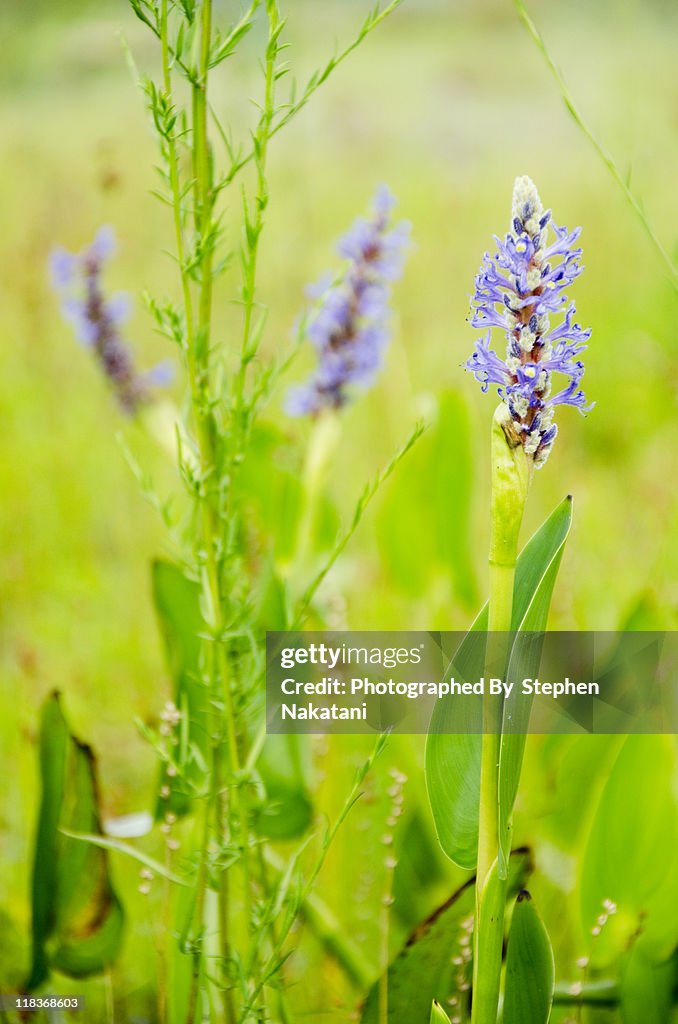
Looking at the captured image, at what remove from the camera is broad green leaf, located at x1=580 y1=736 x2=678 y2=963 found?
0.49 m

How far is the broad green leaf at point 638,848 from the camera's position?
489 millimetres

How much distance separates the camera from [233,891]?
62 cm

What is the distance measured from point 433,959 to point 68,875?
0.21 meters

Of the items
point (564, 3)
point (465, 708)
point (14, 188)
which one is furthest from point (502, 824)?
point (564, 3)

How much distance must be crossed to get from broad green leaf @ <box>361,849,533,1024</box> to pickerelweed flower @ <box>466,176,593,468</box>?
21 cm

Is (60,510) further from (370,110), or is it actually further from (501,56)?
(501,56)

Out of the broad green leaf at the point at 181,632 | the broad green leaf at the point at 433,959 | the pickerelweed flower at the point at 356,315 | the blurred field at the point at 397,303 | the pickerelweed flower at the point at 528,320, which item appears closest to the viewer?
the pickerelweed flower at the point at 528,320

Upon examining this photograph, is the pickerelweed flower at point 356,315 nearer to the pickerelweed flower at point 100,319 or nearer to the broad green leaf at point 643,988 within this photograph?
the pickerelweed flower at point 100,319

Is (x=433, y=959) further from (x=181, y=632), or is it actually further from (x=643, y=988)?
(x=181, y=632)

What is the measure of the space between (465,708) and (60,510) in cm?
95

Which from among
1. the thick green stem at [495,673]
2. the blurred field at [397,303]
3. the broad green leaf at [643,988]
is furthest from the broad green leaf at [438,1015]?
the blurred field at [397,303]

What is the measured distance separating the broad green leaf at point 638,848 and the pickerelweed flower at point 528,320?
0.76 feet

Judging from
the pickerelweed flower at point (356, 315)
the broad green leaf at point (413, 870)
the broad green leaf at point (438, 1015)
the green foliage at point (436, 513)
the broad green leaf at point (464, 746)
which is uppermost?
the pickerelweed flower at point (356, 315)

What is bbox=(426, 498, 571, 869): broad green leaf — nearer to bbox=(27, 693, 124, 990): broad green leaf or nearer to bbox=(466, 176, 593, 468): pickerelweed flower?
bbox=(466, 176, 593, 468): pickerelweed flower
